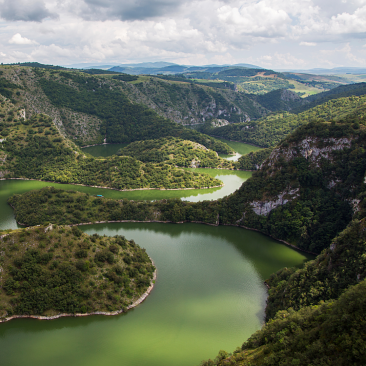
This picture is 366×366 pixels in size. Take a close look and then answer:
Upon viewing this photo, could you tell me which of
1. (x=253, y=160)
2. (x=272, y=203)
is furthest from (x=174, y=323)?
(x=253, y=160)

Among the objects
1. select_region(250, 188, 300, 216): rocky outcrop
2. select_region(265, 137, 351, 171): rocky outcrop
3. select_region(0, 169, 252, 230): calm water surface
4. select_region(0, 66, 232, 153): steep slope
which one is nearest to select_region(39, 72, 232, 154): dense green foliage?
select_region(0, 66, 232, 153): steep slope

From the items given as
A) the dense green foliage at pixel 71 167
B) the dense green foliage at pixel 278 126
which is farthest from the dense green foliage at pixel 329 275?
the dense green foliage at pixel 278 126

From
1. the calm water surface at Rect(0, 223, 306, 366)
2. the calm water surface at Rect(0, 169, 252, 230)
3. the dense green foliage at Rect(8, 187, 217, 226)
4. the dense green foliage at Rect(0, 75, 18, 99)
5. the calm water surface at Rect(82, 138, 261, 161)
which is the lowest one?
the calm water surface at Rect(0, 223, 306, 366)

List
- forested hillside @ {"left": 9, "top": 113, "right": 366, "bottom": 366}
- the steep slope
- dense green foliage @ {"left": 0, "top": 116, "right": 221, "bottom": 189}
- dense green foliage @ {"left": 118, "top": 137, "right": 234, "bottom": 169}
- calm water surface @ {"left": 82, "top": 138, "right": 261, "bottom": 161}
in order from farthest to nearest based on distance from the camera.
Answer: the steep slope
calm water surface @ {"left": 82, "top": 138, "right": 261, "bottom": 161}
dense green foliage @ {"left": 118, "top": 137, "right": 234, "bottom": 169}
dense green foliage @ {"left": 0, "top": 116, "right": 221, "bottom": 189}
forested hillside @ {"left": 9, "top": 113, "right": 366, "bottom": 366}

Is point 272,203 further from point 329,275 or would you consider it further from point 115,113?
point 115,113

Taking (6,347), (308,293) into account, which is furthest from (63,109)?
(308,293)

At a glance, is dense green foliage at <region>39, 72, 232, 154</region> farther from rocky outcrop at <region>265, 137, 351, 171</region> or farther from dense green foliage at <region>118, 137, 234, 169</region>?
rocky outcrop at <region>265, 137, 351, 171</region>
